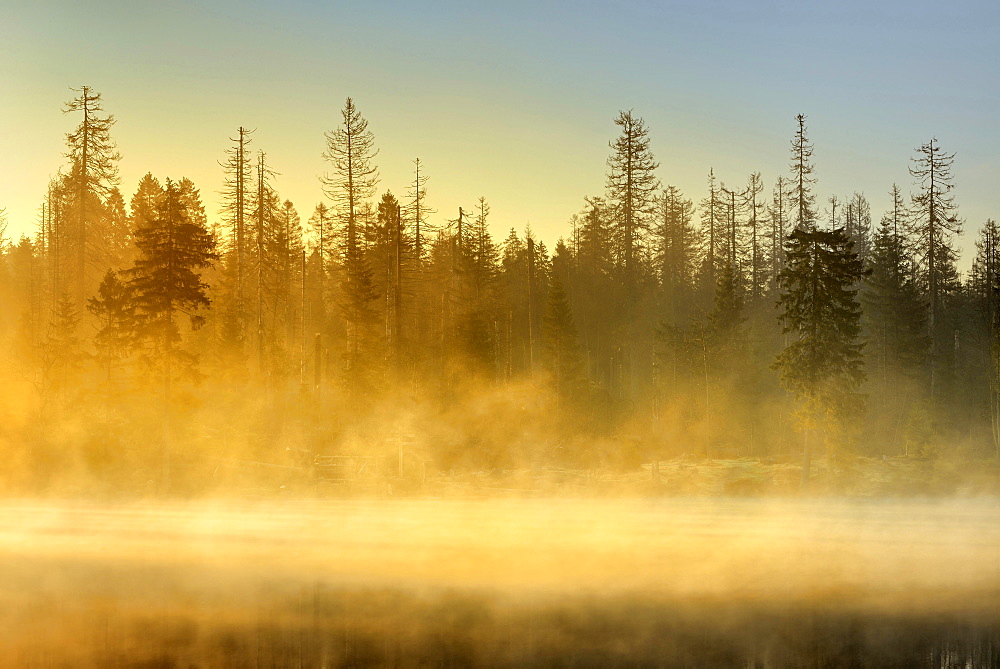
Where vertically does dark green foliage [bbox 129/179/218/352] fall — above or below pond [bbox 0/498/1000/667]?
above

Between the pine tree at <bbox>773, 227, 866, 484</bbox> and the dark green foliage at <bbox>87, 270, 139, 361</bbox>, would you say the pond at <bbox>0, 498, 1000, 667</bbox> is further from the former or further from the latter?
the dark green foliage at <bbox>87, 270, 139, 361</bbox>

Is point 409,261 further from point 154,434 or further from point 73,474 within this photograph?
point 73,474

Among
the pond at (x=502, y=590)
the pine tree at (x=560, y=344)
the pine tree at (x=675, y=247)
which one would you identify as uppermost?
Result: the pine tree at (x=675, y=247)

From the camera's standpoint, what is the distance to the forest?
43656mm

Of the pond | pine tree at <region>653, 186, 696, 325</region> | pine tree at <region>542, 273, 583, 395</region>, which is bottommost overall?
the pond

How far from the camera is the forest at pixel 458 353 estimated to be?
4366 cm

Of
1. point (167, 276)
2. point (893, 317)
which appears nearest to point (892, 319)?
point (893, 317)

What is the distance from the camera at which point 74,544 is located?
2670 cm

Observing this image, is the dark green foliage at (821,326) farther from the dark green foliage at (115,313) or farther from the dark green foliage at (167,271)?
the dark green foliage at (115,313)

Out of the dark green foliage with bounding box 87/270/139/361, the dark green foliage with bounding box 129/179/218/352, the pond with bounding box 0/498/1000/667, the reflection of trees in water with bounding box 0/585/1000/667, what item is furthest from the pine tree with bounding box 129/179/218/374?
the reflection of trees in water with bounding box 0/585/1000/667

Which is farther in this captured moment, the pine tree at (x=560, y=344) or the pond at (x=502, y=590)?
the pine tree at (x=560, y=344)

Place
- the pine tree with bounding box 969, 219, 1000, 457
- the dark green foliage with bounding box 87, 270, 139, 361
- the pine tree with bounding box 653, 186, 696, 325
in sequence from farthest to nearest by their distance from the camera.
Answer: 1. the pine tree with bounding box 653, 186, 696, 325
2. the pine tree with bounding box 969, 219, 1000, 457
3. the dark green foliage with bounding box 87, 270, 139, 361

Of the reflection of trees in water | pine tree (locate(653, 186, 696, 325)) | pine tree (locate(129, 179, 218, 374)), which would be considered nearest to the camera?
the reflection of trees in water

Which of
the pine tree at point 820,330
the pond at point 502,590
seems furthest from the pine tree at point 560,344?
the pond at point 502,590
